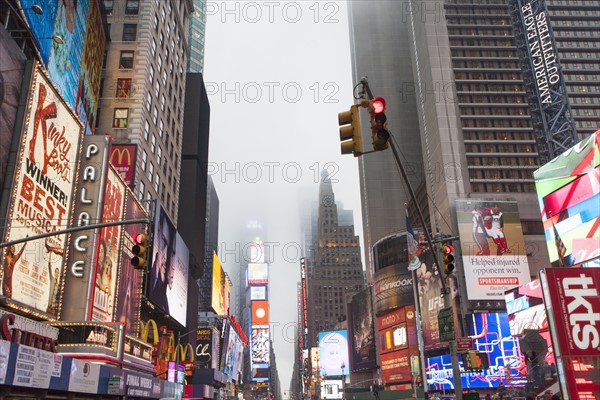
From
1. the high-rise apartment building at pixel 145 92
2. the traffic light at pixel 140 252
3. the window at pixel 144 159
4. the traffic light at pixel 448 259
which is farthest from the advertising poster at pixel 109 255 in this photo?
the traffic light at pixel 448 259

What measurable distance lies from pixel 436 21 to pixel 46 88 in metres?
92.6

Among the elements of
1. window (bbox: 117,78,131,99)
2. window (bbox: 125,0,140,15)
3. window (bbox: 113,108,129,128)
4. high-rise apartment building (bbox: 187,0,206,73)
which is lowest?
window (bbox: 113,108,129,128)

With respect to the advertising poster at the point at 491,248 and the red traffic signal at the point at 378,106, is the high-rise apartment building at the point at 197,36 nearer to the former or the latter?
the advertising poster at the point at 491,248

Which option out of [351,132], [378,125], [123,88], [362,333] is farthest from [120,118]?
[362,333]

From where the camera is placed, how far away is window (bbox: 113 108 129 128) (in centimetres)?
4853

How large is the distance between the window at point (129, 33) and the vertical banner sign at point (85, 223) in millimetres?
25281

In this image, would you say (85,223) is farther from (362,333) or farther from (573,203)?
(362,333)

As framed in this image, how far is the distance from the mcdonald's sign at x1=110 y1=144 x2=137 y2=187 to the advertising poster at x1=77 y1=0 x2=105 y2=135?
4.88 m

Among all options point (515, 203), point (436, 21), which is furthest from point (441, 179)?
point (436, 21)

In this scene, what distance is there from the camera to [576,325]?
1769 cm

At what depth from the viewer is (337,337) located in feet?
446

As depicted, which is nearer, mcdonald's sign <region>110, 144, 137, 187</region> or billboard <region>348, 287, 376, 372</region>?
mcdonald's sign <region>110, 144, 137, 187</region>

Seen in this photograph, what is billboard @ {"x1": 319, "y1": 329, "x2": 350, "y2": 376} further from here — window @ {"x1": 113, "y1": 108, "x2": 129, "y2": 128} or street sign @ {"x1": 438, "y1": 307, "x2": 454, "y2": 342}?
street sign @ {"x1": 438, "y1": 307, "x2": 454, "y2": 342}

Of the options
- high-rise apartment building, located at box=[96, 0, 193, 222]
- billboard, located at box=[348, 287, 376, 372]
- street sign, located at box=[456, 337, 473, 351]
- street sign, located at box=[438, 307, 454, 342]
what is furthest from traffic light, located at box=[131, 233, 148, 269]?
billboard, located at box=[348, 287, 376, 372]
